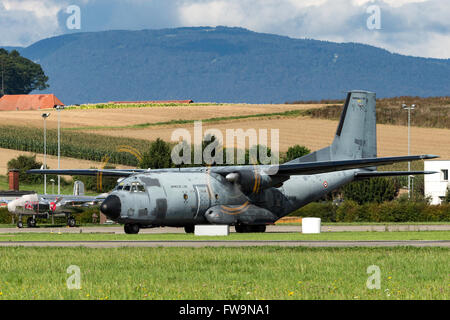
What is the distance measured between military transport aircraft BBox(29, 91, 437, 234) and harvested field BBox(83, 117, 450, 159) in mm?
65986

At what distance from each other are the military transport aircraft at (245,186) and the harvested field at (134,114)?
322 ft

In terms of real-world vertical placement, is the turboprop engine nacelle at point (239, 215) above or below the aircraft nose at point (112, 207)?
below

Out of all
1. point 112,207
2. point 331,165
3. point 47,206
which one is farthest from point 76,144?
point 112,207

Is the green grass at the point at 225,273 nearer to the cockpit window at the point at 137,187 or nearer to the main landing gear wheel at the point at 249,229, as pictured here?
the cockpit window at the point at 137,187

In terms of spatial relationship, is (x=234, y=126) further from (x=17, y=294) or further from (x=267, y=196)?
(x=17, y=294)

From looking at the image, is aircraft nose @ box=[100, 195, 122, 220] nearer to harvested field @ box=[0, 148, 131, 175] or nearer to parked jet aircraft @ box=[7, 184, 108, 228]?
parked jet aircraft @ box=[7, 184, 108, 228]

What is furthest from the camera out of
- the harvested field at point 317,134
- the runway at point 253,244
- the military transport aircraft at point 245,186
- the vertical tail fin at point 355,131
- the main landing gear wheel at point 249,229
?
the harvested field at point 317,134

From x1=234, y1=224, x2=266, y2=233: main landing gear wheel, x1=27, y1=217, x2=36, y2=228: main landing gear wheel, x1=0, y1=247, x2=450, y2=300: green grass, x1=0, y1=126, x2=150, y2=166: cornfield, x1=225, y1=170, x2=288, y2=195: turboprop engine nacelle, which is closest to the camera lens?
x1=0, y1=247, x2=450, y2=300: green grass

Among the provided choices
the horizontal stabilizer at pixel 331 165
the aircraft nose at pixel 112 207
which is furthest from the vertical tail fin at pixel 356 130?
the aircraft nose at pixel 112 207

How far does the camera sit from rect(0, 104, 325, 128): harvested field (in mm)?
153000

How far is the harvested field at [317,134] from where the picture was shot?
125 m

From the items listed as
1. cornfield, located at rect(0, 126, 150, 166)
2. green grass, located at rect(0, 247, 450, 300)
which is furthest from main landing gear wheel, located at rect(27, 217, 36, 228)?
cornfield, located at rect(0, 126, 150, 166)
